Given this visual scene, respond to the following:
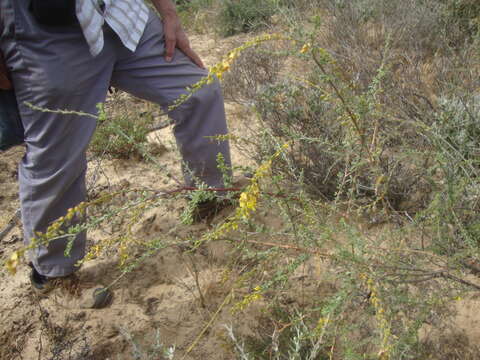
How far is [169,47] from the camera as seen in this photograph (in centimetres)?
190

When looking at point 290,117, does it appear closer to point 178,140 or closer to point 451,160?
point 178,140

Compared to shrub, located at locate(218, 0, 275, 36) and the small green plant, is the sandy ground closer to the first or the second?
the small green plant

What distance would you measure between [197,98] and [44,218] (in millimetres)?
827

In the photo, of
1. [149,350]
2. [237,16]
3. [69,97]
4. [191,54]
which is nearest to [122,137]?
[191,54]

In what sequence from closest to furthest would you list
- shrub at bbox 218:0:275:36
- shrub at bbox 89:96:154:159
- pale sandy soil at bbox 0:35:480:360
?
pale sandy soil at bbox 0:35:480:360 < shrub at bbox 89:96:154:159 < shrub at bbox 218:0:275:36

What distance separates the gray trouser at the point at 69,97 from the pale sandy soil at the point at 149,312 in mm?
208

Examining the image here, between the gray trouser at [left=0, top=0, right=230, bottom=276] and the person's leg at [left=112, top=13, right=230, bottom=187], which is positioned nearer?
the gray trouser at [left=0, top=0, right=230, bottom=276]

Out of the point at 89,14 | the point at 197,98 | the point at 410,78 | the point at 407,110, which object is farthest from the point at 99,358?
the point at 410,78

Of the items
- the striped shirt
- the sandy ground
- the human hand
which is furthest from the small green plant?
the human hand

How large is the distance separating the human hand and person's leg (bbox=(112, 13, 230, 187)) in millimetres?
31

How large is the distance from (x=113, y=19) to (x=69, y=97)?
0.37 metres

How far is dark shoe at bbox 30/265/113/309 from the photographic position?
187 cm

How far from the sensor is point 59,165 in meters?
1.67

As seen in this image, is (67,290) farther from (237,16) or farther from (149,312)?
(237,16)
